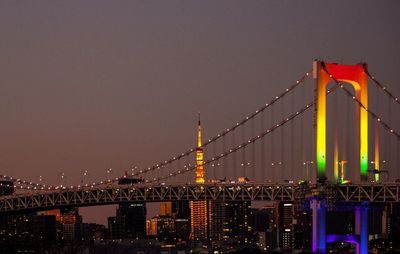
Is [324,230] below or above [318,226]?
below

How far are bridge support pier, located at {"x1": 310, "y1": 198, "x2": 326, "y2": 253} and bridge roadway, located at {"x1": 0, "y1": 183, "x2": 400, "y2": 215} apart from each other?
1.46 ft

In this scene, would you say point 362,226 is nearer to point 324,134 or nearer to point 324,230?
point 324,230

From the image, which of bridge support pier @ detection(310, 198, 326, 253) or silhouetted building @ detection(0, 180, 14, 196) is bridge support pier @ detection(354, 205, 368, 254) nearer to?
bridge support pier @ detection(310, 198, 326, 253)

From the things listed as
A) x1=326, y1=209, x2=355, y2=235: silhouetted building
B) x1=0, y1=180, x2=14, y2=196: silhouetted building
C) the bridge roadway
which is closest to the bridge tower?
the bridge roadway

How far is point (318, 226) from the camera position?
54.7 metres

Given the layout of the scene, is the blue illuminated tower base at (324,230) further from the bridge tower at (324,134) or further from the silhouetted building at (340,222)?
the silhouetted building at (340,222)

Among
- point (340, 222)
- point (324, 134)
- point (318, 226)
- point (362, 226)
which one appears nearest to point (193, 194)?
point (362, 226)

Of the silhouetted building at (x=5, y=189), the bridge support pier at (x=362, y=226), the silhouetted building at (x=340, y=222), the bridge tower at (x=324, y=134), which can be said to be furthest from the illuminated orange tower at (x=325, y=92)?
the silhouetted building at (x=5, y=189)

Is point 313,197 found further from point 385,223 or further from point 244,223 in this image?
point 244,223

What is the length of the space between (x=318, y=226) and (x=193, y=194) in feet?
37.7

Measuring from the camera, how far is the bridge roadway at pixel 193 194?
5556 centimetres

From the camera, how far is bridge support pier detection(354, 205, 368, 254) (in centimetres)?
5669

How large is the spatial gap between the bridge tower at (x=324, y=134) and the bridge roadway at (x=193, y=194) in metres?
0.80

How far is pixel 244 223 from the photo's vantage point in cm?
12369
